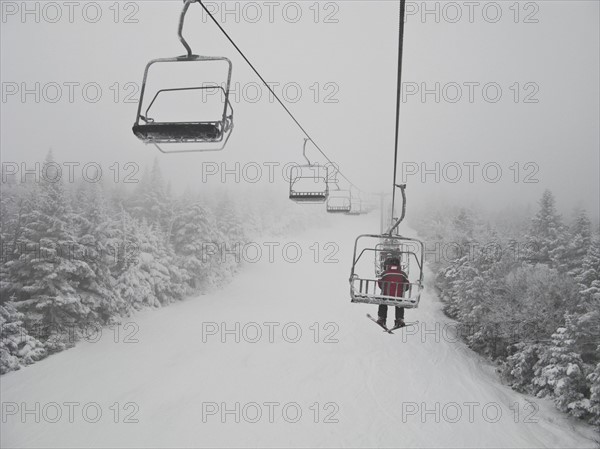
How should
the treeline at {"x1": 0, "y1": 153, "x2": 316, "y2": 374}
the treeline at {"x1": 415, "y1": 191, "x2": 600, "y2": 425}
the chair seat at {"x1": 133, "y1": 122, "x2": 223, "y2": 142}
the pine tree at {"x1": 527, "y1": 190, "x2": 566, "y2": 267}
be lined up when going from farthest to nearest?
1. the pine tree at {"x1": 527, "y1": 190, "x2": 566, "y2": 267}
2. the treeline at {"x1": 0, "y1": 153, "x2": 316, "y2": 374}
3. the treeline at {"x1": 415, "y1": 191, "x2": 600, "y2": 425}
4. the chair seat at {"x1": 133, "y1": 122, "x2": 223, "y2": 142}

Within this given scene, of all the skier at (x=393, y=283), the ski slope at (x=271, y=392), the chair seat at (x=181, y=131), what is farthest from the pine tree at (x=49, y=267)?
the chair seat at (x=181, y=131)

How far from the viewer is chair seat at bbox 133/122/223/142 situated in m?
3.56

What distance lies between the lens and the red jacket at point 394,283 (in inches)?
297

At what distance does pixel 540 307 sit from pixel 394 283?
797 inches

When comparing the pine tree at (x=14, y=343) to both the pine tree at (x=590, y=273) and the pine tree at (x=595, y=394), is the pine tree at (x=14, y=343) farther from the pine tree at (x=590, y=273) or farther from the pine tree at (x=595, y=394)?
the pine tree at (x=590, y=273)

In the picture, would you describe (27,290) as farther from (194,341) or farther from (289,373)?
(289,373)

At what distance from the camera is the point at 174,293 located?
109ft

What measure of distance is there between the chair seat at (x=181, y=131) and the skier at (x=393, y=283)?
16.4 ft

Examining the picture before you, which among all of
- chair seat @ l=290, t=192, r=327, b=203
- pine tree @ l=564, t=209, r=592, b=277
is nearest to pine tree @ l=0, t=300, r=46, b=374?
chair seat @ l=290, t=192, r=327, b=203

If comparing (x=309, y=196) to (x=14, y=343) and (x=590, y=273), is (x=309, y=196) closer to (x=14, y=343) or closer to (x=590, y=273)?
(x=14, y=343)

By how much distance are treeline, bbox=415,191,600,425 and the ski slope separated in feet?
5.52

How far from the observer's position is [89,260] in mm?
24703

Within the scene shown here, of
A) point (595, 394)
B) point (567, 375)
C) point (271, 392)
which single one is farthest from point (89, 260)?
point (595, 394)

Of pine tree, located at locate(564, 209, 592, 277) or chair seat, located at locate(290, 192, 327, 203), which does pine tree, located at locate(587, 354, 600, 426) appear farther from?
chair seat, located at locate(290, 192, 327, 203)
